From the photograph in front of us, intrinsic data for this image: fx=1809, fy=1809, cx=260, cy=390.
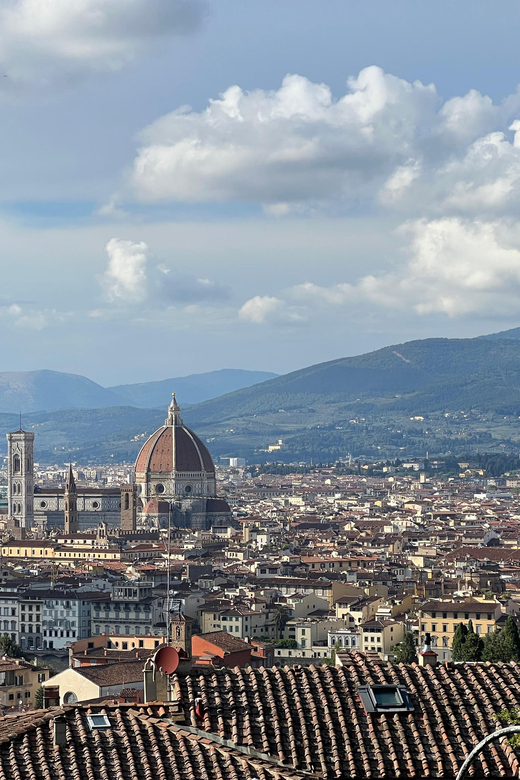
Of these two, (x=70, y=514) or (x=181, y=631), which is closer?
(x=181, y=631)

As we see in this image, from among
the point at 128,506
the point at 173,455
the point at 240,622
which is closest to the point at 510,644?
the point at 240,622

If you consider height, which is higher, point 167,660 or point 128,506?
point 167,660

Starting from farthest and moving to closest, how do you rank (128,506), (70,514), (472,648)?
(128,506), (70,514), (472,648)

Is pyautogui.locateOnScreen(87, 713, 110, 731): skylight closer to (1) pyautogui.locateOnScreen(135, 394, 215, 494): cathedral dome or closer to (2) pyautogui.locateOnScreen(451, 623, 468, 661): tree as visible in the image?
(2) pyautogui.locateOnScreen(451, 623, 468, 661): tree

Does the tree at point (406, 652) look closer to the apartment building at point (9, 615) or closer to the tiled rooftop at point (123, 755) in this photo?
the apartment building at point (9, 615)

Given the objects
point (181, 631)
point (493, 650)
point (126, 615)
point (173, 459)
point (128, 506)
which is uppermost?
point (173, 459)

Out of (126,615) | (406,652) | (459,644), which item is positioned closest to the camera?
(459,644)

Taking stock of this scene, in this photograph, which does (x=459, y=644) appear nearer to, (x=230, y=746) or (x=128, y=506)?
(x=230, y=746)

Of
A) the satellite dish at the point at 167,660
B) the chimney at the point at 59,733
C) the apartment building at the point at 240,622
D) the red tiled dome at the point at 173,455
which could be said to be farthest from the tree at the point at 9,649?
the red tiled dome at the point at 173,455
